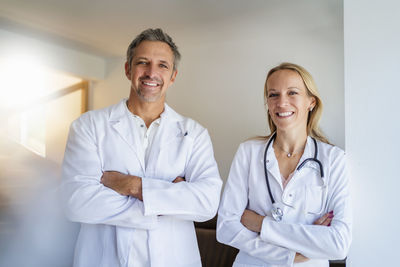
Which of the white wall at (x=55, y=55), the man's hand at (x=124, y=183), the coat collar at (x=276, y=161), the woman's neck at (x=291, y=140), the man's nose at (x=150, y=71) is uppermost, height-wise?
the white wall at (x=55, y=55)

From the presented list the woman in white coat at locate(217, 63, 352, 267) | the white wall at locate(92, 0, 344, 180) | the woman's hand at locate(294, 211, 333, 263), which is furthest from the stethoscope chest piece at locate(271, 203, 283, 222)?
the white wall at locate(92, 0, 344, 180)

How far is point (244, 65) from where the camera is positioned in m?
2.17

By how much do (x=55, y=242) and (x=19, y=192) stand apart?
0.37 m

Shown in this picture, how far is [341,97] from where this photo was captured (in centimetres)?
170

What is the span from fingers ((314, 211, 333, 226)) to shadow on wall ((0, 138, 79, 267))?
149 centimetres

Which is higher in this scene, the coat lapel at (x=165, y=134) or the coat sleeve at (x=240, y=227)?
the coat lapel at (x=165, y=134)

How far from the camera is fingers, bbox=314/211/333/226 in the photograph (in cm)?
127

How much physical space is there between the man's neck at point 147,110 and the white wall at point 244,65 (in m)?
0.71

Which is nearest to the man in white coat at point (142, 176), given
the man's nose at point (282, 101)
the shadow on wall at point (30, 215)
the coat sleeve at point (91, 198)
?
the coat sleeve at point (91, 198)

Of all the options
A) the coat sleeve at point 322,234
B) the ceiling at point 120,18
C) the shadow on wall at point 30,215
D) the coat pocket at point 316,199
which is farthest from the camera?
the ceiling at point 120,18

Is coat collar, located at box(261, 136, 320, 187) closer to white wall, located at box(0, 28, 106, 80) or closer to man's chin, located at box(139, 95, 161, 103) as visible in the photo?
man's chin, located at box(139, 95, 161, 103)

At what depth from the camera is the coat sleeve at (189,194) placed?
48.5 inches

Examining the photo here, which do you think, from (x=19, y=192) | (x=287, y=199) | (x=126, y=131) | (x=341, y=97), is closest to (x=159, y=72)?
(x=126, y=131)

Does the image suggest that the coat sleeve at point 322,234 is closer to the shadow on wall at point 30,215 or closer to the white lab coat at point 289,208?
the white lab coat at point 289,208
